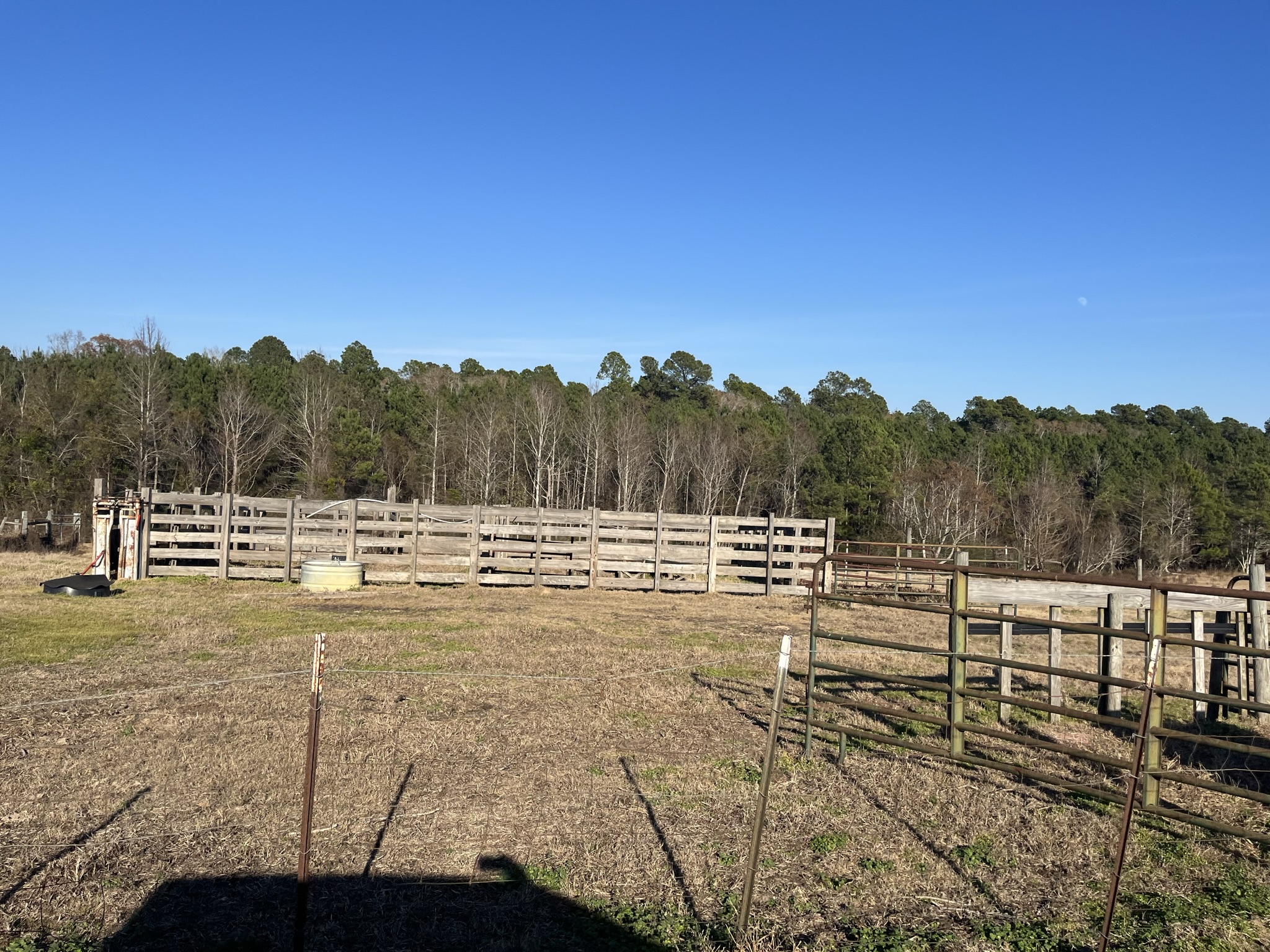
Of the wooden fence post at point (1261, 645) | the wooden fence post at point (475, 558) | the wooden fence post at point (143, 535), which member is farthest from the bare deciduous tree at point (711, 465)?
the wooden fence post at point (1261, 645)

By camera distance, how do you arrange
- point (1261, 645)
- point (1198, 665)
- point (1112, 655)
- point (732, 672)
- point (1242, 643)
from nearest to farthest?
point (1112, 655)
point (1198, 665)
point (1261, 645)
point (1242, 643)
point (732, 672)

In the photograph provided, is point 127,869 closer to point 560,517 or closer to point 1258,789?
point 1258,789

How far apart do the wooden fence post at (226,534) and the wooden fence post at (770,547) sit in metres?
11.8

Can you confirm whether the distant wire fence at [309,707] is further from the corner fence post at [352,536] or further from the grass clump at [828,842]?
the corner fence post at [352,536]

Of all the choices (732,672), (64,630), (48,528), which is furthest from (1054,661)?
(48,528)

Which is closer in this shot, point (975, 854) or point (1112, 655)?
point (975, 854)

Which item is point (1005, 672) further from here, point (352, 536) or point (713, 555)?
point (352, 536)

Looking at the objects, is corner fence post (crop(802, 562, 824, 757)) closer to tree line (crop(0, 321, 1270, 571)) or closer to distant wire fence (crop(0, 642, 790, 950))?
distant wire fence (crop(0, 642, 790, 950))

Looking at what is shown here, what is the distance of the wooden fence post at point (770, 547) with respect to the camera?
21594 millimetres

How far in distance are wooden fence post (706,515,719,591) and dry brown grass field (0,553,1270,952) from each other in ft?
36.7

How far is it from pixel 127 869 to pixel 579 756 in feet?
10.8

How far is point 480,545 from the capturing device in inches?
820

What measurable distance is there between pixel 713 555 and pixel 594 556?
2721 millimetres

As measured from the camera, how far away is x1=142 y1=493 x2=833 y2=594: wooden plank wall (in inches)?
787
